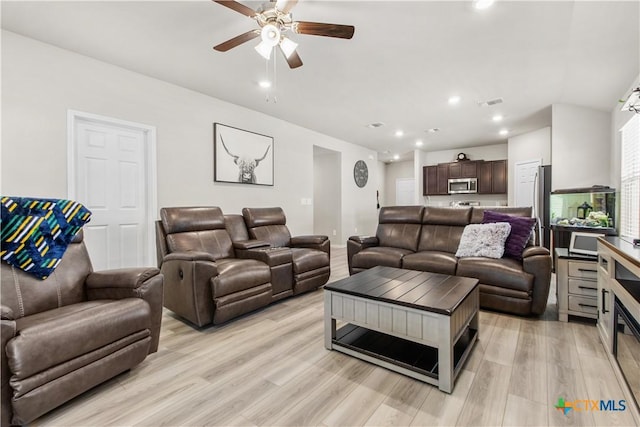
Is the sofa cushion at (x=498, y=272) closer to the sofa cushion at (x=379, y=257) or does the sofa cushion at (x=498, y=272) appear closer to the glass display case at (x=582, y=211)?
the sofa cushion at (x=379, y=257)

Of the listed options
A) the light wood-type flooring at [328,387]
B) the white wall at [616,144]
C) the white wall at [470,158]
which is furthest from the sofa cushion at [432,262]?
the white wall at [470,158]

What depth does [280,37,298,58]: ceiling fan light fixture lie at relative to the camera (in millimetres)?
2168

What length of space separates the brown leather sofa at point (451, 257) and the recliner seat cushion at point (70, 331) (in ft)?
8.05

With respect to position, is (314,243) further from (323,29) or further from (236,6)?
(236,6)

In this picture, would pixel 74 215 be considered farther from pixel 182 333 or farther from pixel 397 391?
pixel 397 391

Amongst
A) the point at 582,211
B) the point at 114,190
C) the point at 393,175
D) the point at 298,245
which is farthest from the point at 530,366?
the point at 393,175

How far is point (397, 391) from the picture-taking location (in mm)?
1608

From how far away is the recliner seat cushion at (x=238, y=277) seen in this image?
2.43 metres

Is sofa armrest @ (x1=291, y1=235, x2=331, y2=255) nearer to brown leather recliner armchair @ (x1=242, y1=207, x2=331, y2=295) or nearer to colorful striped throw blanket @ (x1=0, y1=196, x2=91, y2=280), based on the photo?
brown leather recliner armchair @ (x1=242, y1=207, x2=331, y2=295)

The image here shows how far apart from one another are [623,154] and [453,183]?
437cm

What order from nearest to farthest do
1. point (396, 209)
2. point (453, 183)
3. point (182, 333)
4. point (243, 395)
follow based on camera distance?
point (243, 395) < point (182, 333) < point (396, 209) < point (453, 183)

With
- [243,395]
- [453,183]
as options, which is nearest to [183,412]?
[243,395]

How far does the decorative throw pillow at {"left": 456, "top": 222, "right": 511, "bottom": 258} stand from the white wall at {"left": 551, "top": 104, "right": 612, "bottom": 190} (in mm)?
2118

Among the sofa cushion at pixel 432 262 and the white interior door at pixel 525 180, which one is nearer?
the sofa cushion at pixel 432 262
